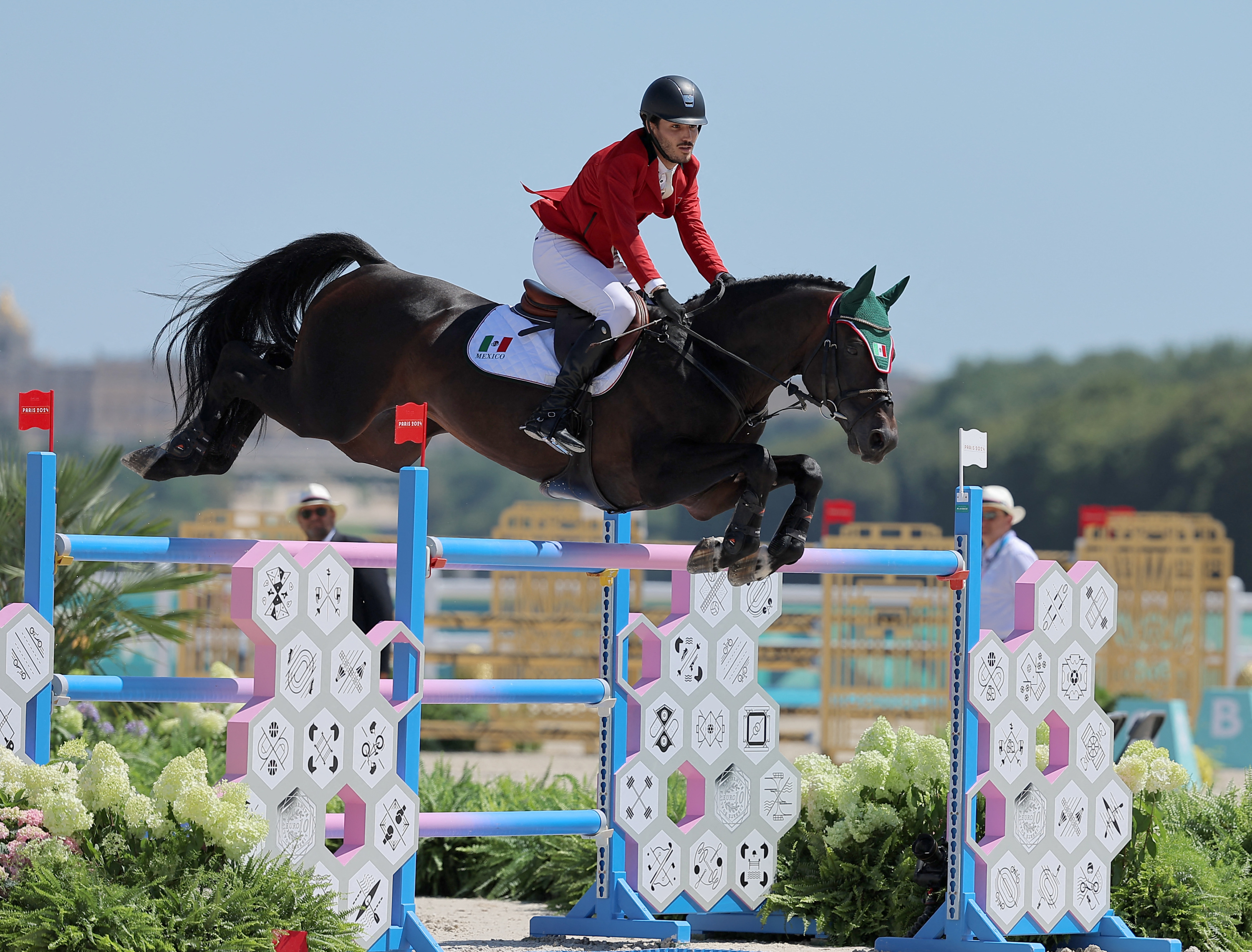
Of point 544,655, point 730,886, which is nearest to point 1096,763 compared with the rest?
point 730,886

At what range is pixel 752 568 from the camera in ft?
14.6

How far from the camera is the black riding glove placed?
4.68 metres

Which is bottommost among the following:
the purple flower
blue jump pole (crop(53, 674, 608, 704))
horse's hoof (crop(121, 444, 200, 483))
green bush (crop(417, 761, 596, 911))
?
green bush (crop(417, 761, 596, 911))

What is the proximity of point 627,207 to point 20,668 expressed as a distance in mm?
2039

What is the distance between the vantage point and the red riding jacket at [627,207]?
4605 mm

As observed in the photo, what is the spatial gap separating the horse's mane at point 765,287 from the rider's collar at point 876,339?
0.20 meters

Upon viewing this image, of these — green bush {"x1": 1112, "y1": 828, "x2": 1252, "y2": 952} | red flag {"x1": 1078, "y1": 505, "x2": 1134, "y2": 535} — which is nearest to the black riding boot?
green bush {"x1": 1112, "y1": 828, "x2": 1252, "y2": 952}

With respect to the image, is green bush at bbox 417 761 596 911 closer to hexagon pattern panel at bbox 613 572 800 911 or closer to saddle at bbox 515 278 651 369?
hexagon pattern panel at bbox 613 572 800 911

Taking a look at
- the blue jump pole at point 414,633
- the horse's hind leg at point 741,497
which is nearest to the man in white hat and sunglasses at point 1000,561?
the horse's hind leg at point 741,497

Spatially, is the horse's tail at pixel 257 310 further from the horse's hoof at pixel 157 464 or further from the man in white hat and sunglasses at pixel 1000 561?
the man in white hat and sunglasses at pixel 1000 561

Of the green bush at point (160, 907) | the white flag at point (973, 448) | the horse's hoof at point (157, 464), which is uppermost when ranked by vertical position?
the white flag at point (973, 448)

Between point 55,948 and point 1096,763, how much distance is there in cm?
315

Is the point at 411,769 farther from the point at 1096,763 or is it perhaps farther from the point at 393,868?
the point at 1096,763

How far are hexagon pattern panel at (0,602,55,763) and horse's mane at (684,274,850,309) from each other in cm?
206
